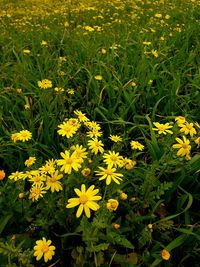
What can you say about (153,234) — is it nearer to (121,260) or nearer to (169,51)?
(121,260)

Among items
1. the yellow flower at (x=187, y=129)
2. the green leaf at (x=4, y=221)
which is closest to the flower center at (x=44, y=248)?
the green leaf at (x=4, y=221)

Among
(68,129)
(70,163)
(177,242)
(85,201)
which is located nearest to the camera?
(85,201)

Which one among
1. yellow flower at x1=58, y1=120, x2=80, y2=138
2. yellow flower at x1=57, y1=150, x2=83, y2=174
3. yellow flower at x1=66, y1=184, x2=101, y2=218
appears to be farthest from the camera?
yellow flower at x1=58, y1=120, x2=80, y2=138

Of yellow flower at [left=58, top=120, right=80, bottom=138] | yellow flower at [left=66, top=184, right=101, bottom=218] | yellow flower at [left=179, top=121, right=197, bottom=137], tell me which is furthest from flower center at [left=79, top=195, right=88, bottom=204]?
yellow flower at [left=179, top=121, right=197, bottom=137]

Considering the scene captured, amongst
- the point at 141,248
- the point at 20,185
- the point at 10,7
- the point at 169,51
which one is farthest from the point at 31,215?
the point at 10,7

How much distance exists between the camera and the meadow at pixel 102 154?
1168 mm

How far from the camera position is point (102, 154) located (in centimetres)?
141

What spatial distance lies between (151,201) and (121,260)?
29 centimetres

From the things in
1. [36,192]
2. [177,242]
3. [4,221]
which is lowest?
[177,242]

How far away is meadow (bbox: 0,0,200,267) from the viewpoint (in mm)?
1168

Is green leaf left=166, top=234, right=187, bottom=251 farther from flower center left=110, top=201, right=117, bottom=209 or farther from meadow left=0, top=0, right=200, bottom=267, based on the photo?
flower center left=110, top=201, right=117, bottom=209

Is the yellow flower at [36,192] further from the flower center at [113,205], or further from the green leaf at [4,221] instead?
the flower center at [113,205]

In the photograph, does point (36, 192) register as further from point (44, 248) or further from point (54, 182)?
point (44, 248)

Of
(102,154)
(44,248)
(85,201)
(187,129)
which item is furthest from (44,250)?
(187,129)
